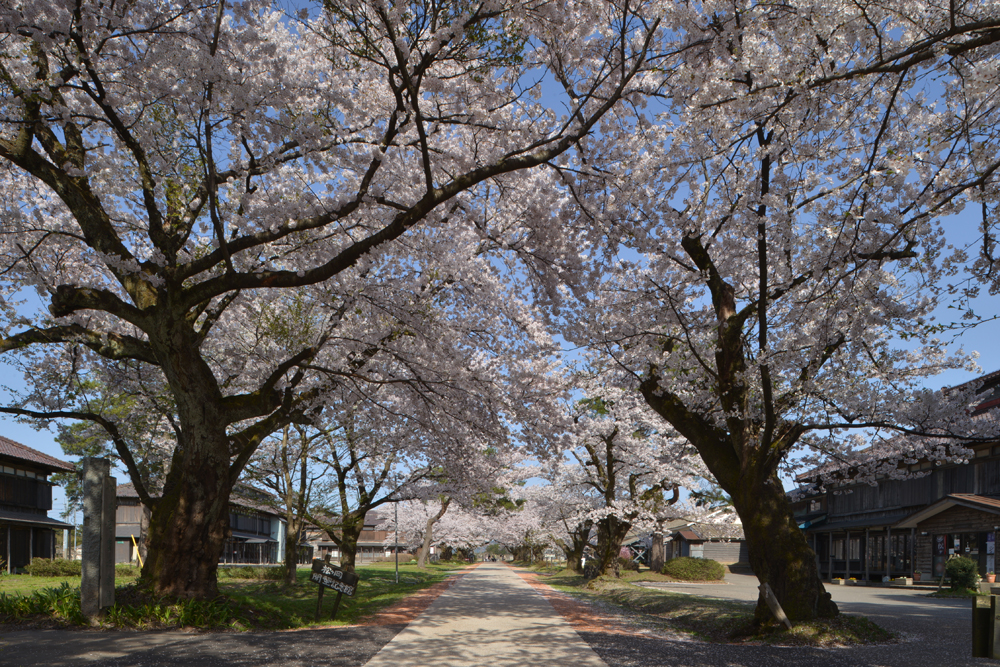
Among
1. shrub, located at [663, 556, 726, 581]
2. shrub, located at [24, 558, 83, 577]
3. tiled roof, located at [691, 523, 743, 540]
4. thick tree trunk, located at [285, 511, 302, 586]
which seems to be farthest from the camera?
tiled roof, located at [691, 523, 743, 540]

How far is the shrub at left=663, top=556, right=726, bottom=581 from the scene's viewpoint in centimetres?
3547

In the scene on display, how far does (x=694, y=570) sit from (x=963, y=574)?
14818 mm

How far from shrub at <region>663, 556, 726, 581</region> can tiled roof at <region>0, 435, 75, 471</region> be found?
30.2m

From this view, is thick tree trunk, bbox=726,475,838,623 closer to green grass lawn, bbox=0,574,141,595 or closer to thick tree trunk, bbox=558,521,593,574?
green grass lawn, bbox=0,574,141,595

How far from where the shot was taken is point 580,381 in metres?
18.2

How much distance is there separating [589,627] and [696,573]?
26.4m

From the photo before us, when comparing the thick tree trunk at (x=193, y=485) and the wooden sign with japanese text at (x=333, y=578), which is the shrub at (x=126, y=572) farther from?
the thick tree trunk at (x=193, y=485)

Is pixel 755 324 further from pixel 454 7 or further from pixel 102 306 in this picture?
pixel 102 306

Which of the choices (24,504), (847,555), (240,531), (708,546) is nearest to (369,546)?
(240,531)

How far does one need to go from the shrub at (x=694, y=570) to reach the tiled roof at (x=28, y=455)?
3023 cm

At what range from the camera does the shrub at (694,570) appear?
35469 millimetres

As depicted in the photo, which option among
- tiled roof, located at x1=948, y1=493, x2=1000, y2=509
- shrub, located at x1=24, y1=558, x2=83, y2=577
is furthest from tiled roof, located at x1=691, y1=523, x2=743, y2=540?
shrub, located at x1=24, y1=558, x2=83, y2=577

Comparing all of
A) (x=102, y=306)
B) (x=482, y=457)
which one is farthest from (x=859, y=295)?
(x=482, y=457)

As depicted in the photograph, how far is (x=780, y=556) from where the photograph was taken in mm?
10852
